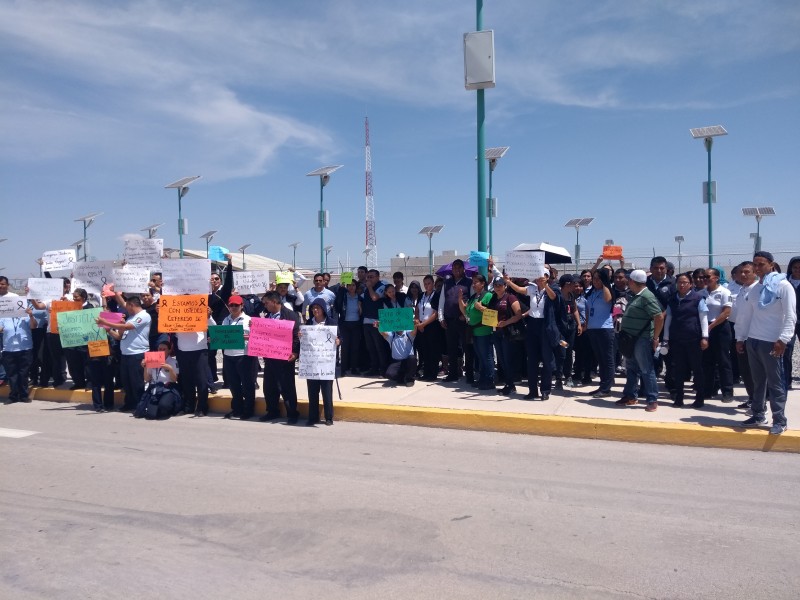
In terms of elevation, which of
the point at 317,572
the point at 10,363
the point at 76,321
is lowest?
the point at 317,572

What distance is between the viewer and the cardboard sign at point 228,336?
9.46 meters

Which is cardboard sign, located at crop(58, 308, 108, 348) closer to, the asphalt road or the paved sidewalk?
the paved sidewalk

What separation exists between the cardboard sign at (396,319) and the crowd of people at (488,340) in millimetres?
176

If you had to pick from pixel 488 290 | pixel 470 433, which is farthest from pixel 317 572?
pixel 488 290

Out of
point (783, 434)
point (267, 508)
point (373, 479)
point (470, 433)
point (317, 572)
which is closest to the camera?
point (317, 572)

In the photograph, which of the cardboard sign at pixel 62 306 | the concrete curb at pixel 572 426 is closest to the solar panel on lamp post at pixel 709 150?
the concrete curb at pixel 572 426

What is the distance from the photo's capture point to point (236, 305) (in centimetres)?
977

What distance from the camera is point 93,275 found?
10.9 metres

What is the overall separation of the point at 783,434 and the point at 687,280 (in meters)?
2.39

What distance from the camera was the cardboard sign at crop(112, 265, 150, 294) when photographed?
10305 mm

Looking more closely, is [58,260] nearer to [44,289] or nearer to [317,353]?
[44,289]

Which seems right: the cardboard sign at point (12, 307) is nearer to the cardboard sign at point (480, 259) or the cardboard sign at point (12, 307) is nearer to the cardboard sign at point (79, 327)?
the cardboard sign at point (79, 327)

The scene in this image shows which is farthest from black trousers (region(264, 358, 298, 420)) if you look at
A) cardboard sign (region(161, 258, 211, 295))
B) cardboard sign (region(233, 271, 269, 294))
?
cardboard sign (region(233, 271, 269, 294))

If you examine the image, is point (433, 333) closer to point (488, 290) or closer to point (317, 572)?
point (488, 290)
